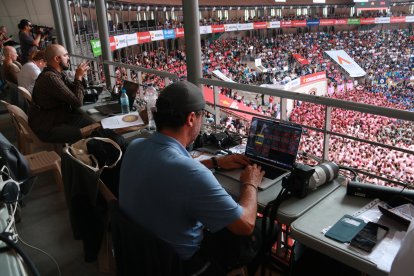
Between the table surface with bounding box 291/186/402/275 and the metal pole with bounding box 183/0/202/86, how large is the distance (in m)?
1.74

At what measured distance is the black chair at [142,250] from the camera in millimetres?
945

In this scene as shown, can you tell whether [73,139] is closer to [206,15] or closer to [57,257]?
[57,257]

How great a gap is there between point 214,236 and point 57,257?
1.12 m

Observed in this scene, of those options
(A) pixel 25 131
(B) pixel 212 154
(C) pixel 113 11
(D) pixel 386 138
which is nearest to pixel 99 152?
(B) pixel 212 154

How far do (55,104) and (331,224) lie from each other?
Result: 2307 mm

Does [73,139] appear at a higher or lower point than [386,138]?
higher

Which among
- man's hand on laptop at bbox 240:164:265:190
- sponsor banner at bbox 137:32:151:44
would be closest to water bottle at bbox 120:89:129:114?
man's hand on laptop at bbox 240:164:265:190

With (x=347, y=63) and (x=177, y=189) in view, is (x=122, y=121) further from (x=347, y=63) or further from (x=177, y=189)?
(x=347, y=63)

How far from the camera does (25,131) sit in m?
2.78

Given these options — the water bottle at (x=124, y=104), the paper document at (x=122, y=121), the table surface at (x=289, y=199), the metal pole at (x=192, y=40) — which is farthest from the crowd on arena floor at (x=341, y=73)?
the table surface at (x=289, y=199)

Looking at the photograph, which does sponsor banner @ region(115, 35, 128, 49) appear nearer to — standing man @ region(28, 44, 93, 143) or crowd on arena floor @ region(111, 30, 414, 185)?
crowd on arena floor @ region(111, 30, 414, 185)

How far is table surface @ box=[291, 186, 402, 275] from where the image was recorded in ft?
3.14

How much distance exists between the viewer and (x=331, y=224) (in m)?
1.12

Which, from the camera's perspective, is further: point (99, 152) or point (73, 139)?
point (73, 139)
